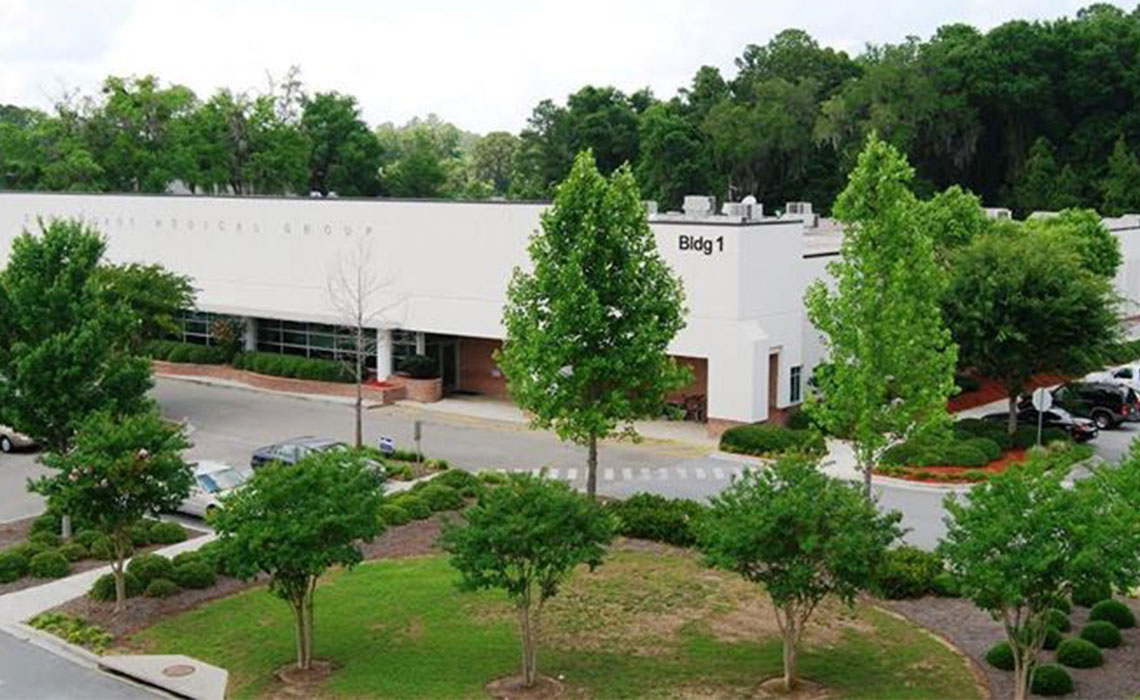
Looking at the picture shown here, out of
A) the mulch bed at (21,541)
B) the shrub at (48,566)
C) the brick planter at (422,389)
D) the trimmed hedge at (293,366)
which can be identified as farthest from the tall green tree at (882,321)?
the trimmed hedge at (293,366)

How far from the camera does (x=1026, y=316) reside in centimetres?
4050

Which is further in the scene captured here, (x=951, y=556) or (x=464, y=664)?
(x=464, y=664)

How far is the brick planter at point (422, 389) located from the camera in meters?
50.8

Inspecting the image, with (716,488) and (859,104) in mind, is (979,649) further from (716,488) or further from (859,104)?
(859,104)

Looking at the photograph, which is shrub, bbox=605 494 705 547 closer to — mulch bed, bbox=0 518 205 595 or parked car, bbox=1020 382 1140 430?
mulch bed, bbox=0 518 205 595

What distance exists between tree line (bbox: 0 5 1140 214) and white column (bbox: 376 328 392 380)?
38.1 meters

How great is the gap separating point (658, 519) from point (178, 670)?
11735 millimetres

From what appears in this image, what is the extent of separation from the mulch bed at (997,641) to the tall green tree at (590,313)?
8.34m

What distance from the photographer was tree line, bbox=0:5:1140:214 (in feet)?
281

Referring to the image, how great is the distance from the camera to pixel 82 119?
85125mm

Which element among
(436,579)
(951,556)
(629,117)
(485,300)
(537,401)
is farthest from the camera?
(629,117)

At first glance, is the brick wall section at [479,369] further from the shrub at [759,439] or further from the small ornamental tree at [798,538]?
the small ornamental tree at [798,538]

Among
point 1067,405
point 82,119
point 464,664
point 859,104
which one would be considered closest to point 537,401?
point 464,664

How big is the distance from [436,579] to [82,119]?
66.2 m
